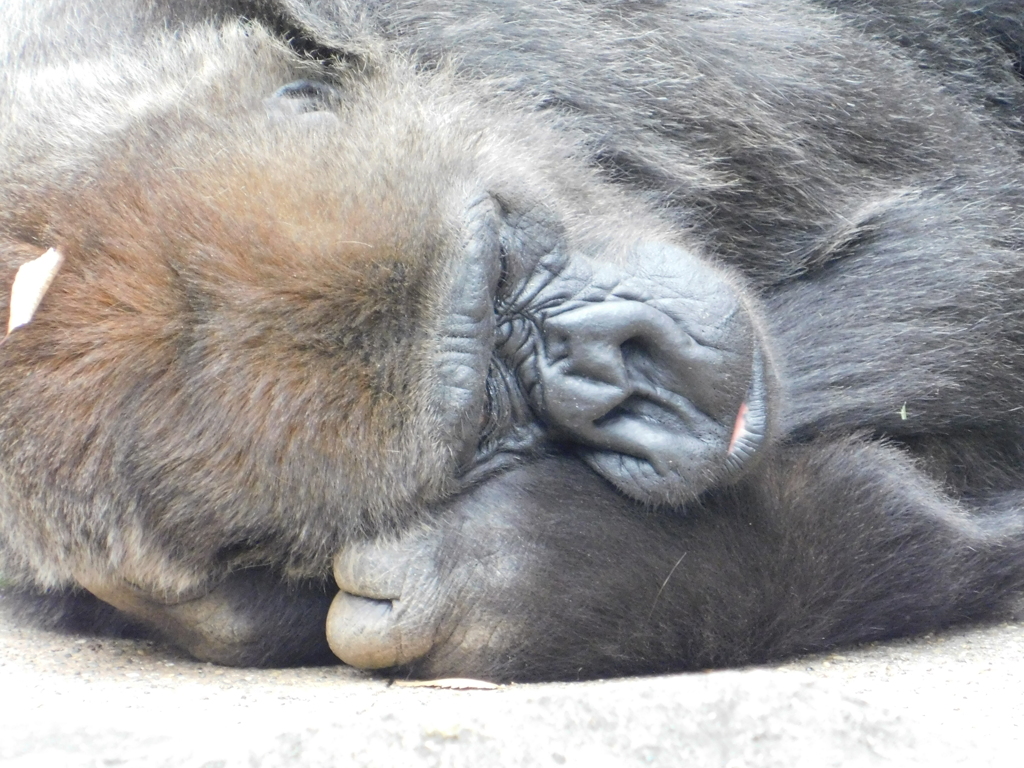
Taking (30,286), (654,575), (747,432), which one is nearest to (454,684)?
(654,575)

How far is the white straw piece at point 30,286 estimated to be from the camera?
2.09 m

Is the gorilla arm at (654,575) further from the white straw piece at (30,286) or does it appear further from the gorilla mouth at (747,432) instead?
the white straw piece at (30,286)

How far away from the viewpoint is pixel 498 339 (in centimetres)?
231

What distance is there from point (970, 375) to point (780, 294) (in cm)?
49

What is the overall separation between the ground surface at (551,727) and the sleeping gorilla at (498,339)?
33 centimetres

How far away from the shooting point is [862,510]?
2428 mm

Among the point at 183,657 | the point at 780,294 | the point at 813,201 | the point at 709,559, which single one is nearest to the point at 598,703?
the point at 709,559

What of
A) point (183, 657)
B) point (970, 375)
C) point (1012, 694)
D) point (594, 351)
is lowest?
point (183, 657)

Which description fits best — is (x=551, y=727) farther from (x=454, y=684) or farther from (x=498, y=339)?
(x=498, y=339)

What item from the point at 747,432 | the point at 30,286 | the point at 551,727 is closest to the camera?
the point at 551,727

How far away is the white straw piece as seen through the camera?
2.09 meters

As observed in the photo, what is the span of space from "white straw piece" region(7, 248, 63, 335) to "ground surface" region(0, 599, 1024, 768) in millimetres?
685

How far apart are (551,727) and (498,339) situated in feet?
2.98

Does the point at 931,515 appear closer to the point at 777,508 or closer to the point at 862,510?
the point at 862,510
